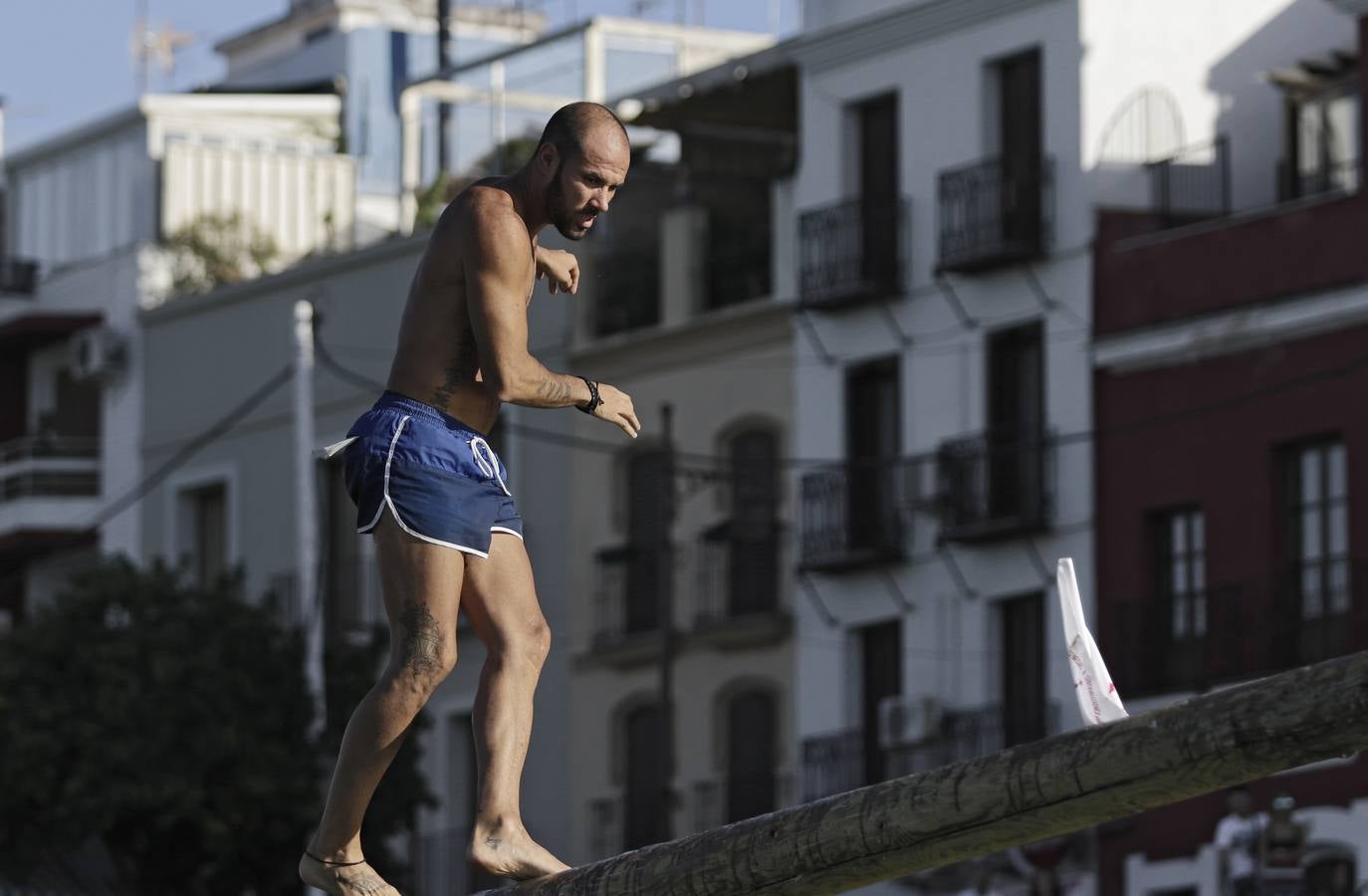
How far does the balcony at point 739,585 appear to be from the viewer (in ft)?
141

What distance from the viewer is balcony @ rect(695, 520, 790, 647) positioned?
43.0 metres

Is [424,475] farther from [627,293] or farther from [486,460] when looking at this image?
[627,293]

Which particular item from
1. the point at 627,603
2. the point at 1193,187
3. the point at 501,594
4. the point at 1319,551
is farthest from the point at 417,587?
the point at 627,603

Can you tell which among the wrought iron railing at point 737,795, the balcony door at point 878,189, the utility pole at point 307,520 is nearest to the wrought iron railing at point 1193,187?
the balcony door at point 878,189

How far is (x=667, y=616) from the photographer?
42.5 meters

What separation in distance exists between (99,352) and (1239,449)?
65.4 ft

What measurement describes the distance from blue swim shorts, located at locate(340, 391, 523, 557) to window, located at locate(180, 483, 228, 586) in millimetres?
41156

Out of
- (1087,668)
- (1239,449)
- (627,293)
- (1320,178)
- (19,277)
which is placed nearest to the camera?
(1087,668)

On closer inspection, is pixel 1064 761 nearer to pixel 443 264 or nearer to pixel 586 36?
pixel 443 264

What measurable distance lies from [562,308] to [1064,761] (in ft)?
122

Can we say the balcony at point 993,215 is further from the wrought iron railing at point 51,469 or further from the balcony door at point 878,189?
the wrought iron railing at point 51,469

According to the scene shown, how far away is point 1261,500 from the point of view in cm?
3734

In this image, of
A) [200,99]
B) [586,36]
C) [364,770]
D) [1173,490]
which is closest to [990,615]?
[1173,490]

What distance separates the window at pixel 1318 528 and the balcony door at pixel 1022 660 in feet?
11.9
